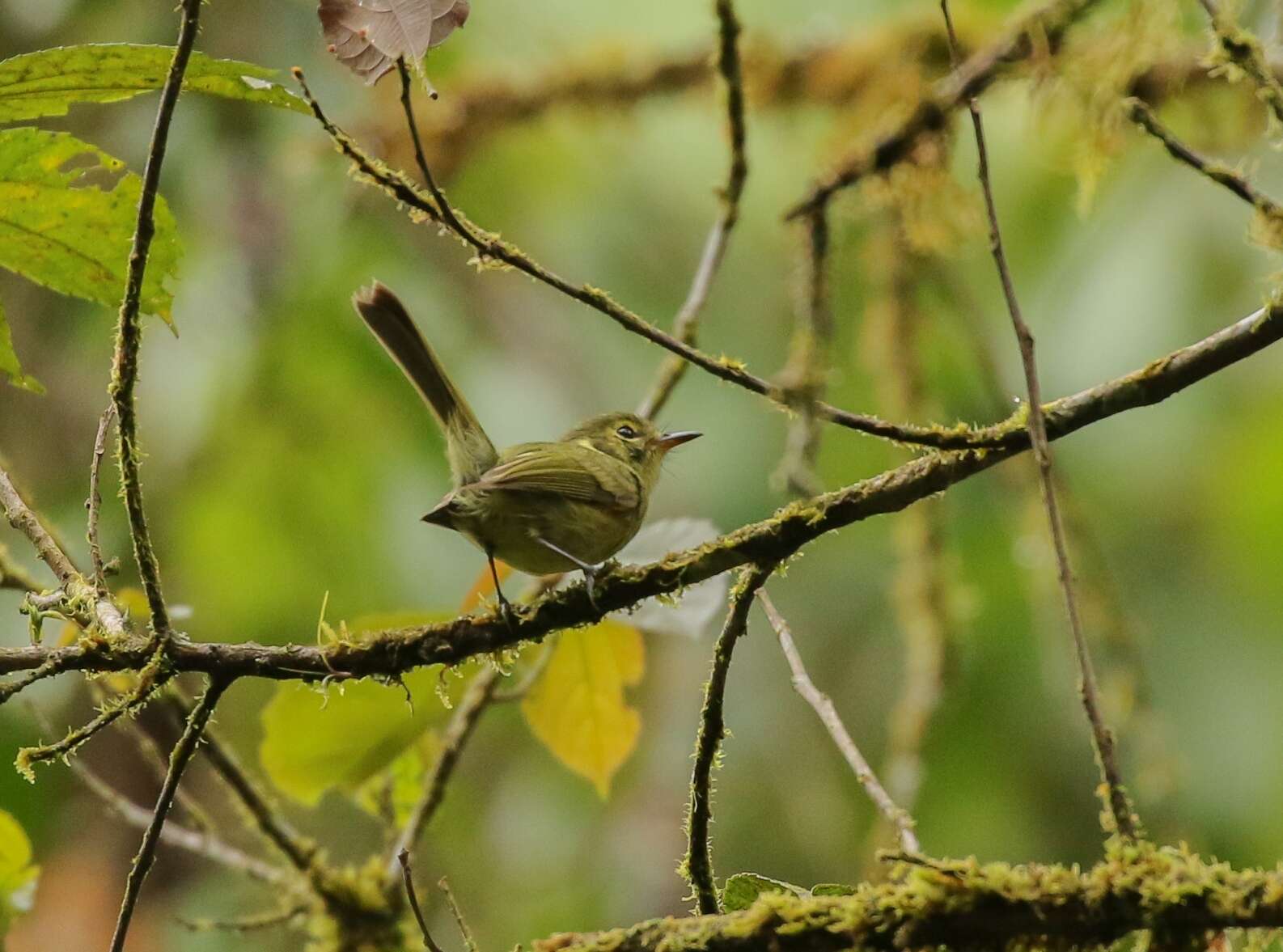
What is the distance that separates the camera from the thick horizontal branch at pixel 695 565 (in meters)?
1.68

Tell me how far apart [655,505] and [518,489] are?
4219 mm

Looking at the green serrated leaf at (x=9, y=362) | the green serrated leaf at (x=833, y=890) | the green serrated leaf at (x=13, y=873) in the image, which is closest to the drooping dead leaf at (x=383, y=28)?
the green serrated leaf at (x=9, y=362)

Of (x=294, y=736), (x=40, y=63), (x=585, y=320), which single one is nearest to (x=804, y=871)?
(x=585, y=320)

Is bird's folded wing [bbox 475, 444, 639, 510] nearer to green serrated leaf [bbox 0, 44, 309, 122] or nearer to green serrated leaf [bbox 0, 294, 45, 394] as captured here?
green serrated leaf [bbox 0, 294, 45, 394]

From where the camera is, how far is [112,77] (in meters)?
1.72

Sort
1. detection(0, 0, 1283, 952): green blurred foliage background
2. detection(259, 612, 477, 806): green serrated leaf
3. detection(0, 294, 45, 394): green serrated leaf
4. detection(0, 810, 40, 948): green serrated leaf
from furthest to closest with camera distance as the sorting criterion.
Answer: detection(0, 0, 1283, 952): green blurred foliage background < detection(259, 612, 477, 806): green serrated leaf < detection(0, 810, 40, 948): green serrated leaf < detection(0, 294, 45, 394): green serrated leaf

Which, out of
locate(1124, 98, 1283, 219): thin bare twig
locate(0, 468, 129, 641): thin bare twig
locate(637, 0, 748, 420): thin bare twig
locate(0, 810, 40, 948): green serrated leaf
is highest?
locate(637, 0, 748, 420): thin bare twig

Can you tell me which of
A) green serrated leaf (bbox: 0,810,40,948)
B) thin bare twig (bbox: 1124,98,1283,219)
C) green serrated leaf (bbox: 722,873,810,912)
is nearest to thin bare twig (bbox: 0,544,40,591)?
green serrated leaf (bbox: 0,810,40,948)

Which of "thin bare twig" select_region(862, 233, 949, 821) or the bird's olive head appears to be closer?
the bird's olive head

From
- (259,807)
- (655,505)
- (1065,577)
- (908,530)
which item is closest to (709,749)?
(1065,577)

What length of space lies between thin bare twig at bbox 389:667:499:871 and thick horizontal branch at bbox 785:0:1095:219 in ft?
5.53

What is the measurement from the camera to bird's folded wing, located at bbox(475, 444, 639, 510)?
2.84 meters

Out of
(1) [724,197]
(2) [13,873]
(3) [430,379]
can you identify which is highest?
(1) [724,197]

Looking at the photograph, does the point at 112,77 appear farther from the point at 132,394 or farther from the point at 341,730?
the point at 341,730
